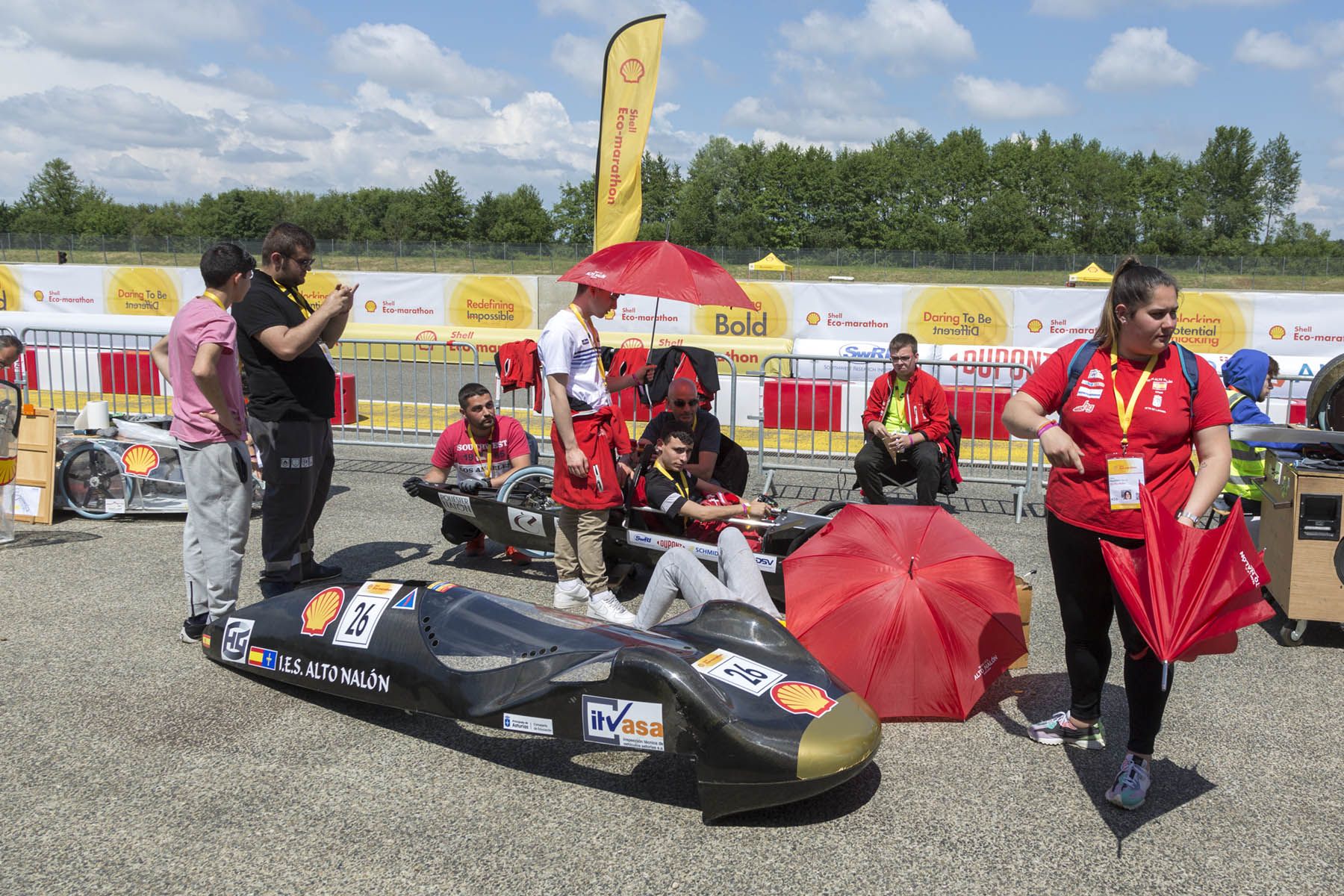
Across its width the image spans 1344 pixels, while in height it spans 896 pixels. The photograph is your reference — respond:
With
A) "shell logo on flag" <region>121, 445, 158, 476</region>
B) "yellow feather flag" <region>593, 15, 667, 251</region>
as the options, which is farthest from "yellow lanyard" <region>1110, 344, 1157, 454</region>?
"yellow feather flag" <region>593, 15, 667, 251</region>

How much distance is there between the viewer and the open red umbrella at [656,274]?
4930mm

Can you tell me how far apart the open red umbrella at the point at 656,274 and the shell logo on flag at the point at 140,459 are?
3.98 m

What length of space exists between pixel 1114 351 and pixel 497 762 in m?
2.61

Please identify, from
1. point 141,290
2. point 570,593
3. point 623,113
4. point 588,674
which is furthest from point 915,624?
point 141,290

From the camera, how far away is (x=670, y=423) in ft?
19.0

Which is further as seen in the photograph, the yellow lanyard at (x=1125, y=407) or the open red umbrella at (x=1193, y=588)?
the yellow lanyard at (x=1125, y=407)

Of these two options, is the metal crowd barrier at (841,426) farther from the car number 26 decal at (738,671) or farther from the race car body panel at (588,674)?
the car number 26 decal at (738,671)

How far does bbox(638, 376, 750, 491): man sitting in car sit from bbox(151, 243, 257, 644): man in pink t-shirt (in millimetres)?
2254

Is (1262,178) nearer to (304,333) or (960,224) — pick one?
(960,224)

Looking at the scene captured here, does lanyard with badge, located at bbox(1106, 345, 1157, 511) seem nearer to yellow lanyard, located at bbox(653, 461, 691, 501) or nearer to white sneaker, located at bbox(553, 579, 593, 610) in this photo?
yellow lanyard, located at bbox(653, 461, 691, 501)

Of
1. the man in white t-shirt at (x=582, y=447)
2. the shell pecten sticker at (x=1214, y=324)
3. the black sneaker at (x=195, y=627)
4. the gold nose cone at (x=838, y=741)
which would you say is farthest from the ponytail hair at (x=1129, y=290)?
the shell pecten sticker at (x=1214, y=324)

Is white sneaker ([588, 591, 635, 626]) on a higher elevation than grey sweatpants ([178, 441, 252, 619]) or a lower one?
lower

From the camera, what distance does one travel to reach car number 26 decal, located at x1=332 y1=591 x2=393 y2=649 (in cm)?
382

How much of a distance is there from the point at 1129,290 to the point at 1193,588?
96 cm
